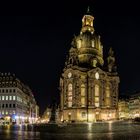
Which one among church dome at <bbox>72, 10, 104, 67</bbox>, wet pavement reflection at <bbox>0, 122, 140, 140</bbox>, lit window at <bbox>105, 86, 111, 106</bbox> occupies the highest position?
church dome at <bbox>72, 10, 104, 67</bbox>

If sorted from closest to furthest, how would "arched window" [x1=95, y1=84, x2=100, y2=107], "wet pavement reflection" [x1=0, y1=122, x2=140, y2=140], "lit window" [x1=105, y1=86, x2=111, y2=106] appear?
"wet pavement reflection" [x1=0, y1=122, x2=140, y2=140]
"arched window" [x1=95, y1=84, x2=100, y2=107]
"lit window" [x1=105, y1=86, x2=111, y2=106]

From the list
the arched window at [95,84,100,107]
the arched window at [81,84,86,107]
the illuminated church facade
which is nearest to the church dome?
the illuminated church facade

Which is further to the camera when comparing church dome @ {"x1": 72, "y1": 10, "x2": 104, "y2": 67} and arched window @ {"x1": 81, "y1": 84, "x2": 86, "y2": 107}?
church dome @ {"x1": 72, "y1": 10, "x2": 104, "y2": 67}

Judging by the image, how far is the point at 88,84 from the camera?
13888cm

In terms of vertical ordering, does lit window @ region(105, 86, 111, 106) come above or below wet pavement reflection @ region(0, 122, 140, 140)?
above

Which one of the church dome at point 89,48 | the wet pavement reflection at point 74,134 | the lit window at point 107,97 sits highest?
the church dome at point 89,48

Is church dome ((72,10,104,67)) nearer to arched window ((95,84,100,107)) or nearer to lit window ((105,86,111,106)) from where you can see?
arched window ((95,84,100,107))

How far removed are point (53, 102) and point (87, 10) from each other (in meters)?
92.6

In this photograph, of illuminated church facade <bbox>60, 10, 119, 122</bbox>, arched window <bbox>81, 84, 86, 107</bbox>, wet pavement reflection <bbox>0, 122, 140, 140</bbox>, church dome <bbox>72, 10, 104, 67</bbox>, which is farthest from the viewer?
church dome <bbox>72, 10, 104, 67</bbox>

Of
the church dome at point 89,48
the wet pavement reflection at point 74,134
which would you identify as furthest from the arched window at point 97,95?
the wet pavement reflection at point 74,134

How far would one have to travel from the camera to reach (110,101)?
143 meters

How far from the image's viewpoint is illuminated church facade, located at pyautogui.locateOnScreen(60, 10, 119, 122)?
13450cm

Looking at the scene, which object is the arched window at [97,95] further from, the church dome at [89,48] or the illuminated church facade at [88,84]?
the church dome at [89,48]

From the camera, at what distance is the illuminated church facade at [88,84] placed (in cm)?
13450
